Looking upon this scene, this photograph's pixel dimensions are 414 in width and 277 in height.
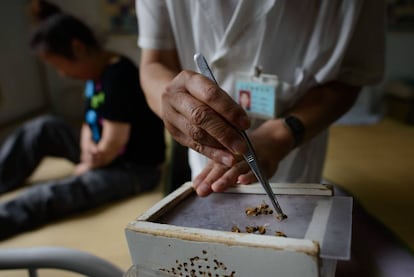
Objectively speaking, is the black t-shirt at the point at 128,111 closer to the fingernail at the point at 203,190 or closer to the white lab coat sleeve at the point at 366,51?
the white lab coat sleeve at the point at 366,51

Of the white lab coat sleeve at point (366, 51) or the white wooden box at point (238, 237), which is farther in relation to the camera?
the white lab coat sleeve at point (366, 51)

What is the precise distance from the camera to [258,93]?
0.68m

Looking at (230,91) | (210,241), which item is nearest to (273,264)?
(210,241)

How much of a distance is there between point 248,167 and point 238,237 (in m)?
0.16

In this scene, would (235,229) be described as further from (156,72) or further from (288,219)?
(156,72)

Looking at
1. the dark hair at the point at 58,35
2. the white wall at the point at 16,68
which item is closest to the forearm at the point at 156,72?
the dark hair at the point at 58,35

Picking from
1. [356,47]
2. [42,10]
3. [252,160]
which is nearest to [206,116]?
[252,160]

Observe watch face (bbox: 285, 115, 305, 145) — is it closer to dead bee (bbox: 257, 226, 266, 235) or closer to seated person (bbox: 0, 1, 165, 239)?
dead bee (bbox: 257, 226, 266, 235)

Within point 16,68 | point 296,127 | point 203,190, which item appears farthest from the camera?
point 16,68

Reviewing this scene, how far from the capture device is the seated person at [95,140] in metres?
1.27

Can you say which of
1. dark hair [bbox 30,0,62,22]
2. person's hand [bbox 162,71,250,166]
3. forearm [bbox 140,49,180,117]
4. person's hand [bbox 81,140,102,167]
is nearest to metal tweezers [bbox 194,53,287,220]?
person's hand [bbox 162,71,250,166]

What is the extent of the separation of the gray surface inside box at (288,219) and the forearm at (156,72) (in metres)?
0.23

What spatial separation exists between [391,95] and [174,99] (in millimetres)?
1976

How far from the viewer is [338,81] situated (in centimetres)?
72
